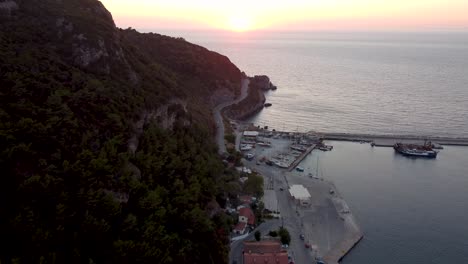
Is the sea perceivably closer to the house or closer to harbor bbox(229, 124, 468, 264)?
harbor bbox(229, 124, 468, 264)

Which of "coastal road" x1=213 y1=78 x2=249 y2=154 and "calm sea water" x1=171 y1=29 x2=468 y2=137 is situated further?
"calm sea water" x1=171 y1=29 x2=468 y2=137

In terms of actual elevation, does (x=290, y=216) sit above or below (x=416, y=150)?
below

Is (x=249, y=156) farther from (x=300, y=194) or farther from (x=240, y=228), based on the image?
(x=240, y=228)

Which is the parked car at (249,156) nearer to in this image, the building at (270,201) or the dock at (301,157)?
the dock at (301,157)

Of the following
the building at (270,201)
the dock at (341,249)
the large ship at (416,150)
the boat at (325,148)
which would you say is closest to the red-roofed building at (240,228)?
the building at (270,201)

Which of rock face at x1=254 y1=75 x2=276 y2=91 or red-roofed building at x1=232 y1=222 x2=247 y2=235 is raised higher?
rock face at x1=254 y1=75 x2=276 y2=91

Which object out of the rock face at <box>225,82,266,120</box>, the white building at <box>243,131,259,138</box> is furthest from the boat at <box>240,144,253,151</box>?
the rock face at <box>225,82,266,120</box>

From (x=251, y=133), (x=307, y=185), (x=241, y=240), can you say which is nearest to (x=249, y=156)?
(x=251, y=133)
